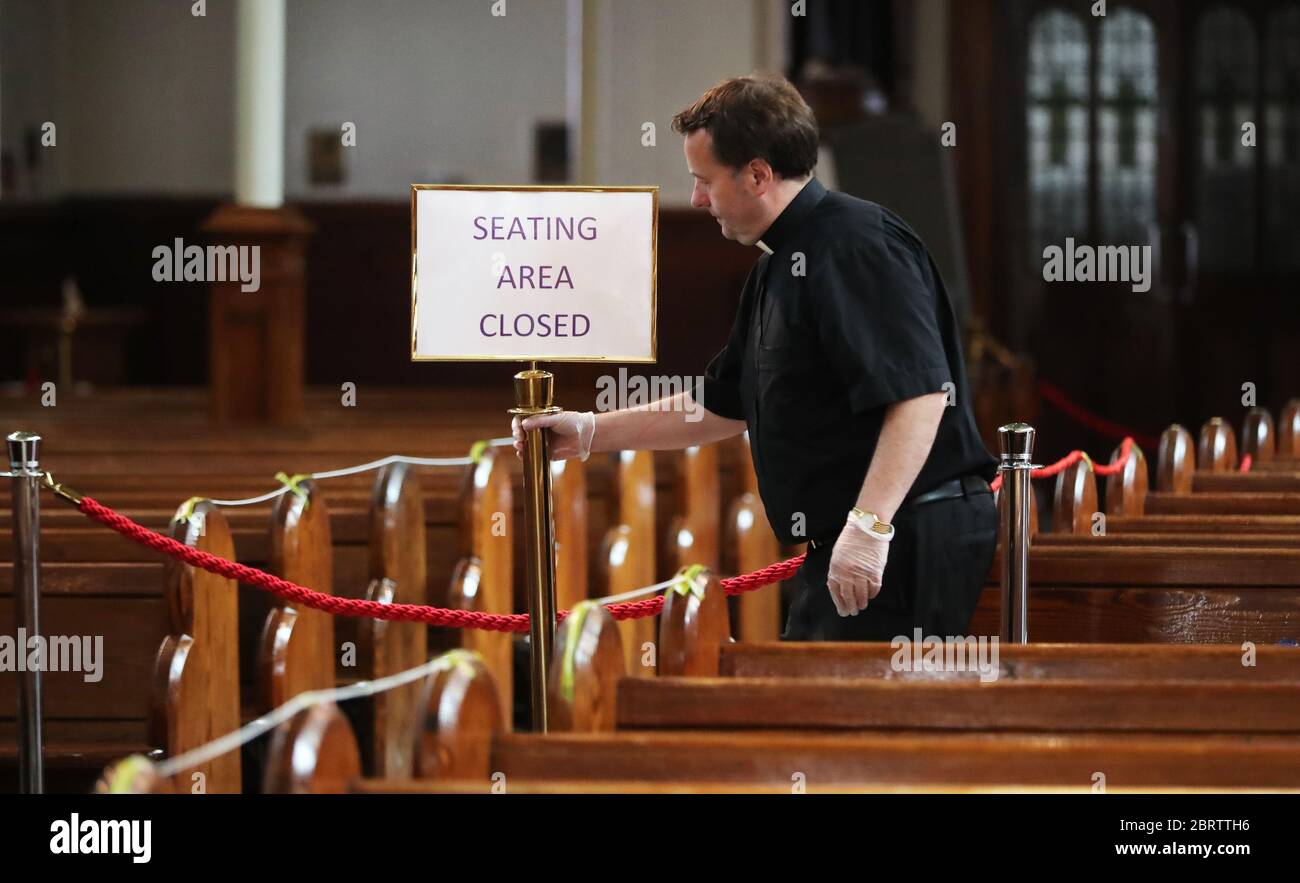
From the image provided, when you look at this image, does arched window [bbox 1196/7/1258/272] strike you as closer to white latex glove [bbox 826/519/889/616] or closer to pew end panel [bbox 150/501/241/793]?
pew end panel [bbox 150/501/241/793]

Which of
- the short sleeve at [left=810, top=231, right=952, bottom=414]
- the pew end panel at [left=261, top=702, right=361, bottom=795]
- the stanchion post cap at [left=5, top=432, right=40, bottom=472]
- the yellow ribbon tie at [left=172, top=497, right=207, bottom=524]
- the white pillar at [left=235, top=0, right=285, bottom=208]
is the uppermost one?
the white pillar at [left=235, top=0, right=285, bottom=208]

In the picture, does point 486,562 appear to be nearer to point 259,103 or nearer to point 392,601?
point 392,601

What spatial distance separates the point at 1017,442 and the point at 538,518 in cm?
97

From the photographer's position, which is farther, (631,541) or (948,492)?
(631,541)

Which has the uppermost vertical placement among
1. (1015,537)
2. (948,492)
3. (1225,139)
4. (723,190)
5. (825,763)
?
(1225,139)

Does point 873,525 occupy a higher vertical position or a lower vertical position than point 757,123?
lower

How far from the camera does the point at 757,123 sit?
2715 millimetres

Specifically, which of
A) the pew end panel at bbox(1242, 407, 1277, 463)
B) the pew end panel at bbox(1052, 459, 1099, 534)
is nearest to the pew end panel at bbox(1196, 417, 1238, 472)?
the pew end panel at bbox(1242, 407, 1277, 463)

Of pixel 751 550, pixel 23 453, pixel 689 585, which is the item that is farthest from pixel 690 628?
pixel 751 550

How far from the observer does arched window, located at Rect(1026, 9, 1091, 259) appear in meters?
9.95

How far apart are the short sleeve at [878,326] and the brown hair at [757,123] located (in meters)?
0.19

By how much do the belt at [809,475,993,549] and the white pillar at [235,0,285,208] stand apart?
465 centimetres

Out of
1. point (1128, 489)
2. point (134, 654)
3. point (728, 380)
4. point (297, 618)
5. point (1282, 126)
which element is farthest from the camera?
point (1282, 126)

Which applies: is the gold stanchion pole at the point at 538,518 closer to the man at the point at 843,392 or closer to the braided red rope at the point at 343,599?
the man at the point at 843,392
